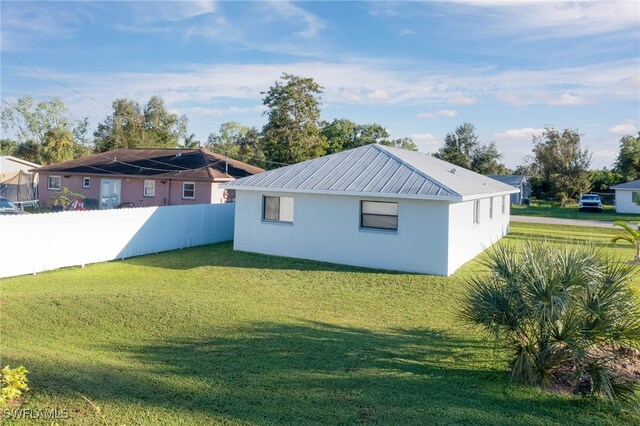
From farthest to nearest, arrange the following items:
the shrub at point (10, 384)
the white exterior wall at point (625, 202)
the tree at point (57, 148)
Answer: the tree at point (57, 148) < the white exterior wall at point (625, 202) < the shrub at point (10, 384)

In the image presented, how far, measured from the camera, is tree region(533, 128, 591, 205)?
57.2 m

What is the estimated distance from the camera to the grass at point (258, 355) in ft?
18.3

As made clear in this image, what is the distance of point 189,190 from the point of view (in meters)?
30.0

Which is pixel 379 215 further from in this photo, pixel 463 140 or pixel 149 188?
pixel 463 140

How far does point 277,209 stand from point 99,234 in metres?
5.78

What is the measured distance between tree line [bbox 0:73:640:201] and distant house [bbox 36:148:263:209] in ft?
24.3

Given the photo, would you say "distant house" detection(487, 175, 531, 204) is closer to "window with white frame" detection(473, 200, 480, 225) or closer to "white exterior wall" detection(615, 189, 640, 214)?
"white exterior wall" detection(615, 189, 640, 214)

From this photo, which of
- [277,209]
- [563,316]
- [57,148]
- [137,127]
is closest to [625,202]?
[277,209]

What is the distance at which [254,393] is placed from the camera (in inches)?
235

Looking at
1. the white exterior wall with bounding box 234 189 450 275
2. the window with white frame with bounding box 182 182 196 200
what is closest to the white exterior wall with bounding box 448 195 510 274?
the white exterior wall with bounding box 234 189 450 275

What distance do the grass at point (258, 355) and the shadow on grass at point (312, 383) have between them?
3 centimetres

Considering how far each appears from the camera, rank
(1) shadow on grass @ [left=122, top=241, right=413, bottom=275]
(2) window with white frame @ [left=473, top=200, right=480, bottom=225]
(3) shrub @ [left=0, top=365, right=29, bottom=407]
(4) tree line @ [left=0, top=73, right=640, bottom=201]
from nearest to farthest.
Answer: (3) shrub @ [left=0, top=365, right=29, bottom=407]
(1) shadow on grass @ [left=122, top=241, right=413, bottom=275]
(2) window with white frame @ [left=473, top=200, right=480, bottom=225]
(4) tree line @ [left=0, top=73, right=640, bottom=201]

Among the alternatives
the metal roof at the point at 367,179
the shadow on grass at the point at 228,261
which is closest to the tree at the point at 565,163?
the metal roof at the point at 367,179

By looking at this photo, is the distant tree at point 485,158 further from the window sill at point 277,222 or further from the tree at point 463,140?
the window sill at point 277,222
